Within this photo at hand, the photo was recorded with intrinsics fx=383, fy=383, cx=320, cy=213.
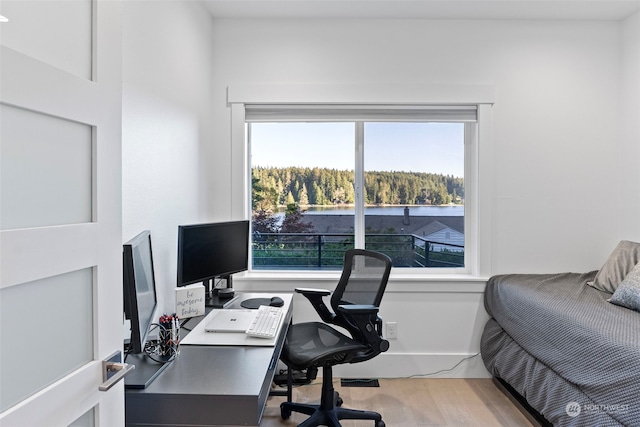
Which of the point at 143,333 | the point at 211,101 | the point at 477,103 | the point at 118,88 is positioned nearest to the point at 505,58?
the point at 477,103

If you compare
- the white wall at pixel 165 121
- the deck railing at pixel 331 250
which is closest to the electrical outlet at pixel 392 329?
the deck railing at pixel 331 250

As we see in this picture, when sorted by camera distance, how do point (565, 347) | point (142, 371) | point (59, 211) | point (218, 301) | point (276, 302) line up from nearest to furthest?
point (59, 211) < point (142, 371) < point (565, 347) < point (276, 302) < point (218, 301)

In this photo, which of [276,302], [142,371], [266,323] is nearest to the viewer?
[142,371]

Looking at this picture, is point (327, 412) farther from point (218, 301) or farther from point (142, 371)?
point (142, 371)

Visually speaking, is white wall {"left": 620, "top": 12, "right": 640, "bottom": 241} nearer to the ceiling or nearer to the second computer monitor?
the ceiling

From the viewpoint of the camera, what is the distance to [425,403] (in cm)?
243

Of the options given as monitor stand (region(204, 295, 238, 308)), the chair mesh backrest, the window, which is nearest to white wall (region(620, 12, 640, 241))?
the window

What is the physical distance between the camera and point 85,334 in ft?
2.86

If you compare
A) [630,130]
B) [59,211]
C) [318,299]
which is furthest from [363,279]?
[630,130]

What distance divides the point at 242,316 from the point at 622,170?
2839 millimetres

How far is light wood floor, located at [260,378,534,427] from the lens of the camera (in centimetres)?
223

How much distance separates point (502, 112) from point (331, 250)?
5.32ft

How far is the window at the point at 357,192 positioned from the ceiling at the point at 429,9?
29.9 inches

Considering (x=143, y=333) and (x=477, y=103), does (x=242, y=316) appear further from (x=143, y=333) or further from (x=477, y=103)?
(x=477, y=103)
